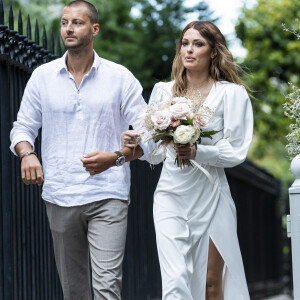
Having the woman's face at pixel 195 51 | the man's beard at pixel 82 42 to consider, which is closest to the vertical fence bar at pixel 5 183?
the man's beard at pixel 82 42

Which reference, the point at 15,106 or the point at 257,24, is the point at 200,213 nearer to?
the point at 15,106

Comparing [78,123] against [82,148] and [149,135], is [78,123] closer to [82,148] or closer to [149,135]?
[82,148]

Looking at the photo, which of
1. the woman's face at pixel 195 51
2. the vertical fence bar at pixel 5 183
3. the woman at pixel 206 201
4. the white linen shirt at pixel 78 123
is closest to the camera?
the white linen shirt at pixel 78 123

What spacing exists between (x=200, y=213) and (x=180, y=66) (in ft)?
3.43

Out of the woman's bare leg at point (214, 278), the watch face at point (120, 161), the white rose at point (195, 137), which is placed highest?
the white rose at point (195, 137)

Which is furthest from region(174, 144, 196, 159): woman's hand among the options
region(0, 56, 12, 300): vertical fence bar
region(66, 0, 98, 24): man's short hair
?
region(0, 56, 12, 300): vertical fence bar

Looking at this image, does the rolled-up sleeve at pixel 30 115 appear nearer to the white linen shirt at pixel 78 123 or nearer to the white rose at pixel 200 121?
the white linen shirt at pixel 78 123

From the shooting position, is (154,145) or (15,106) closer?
(154,145)

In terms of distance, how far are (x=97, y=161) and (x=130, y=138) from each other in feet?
1.07

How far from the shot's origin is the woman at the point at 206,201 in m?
5.38

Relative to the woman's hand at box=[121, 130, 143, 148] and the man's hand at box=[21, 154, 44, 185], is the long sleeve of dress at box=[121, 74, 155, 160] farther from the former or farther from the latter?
the man's hand at box=[21, 154, 44, 185]

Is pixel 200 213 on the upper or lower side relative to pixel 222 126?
lower

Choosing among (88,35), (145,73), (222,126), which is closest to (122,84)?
(88,35)

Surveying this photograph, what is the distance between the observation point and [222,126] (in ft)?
18.4
